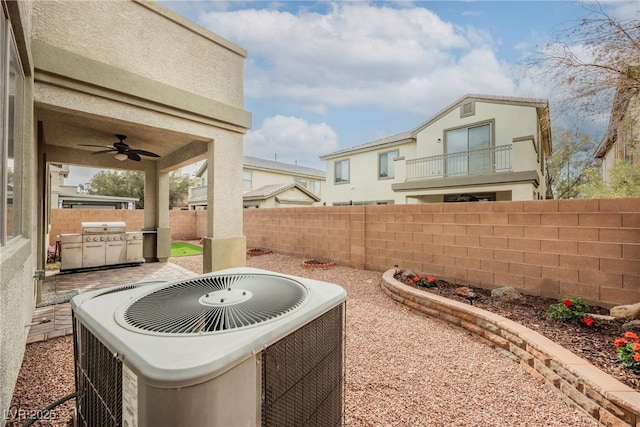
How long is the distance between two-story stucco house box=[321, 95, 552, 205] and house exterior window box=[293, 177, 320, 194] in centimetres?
952

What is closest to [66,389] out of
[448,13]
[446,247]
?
[446,247]

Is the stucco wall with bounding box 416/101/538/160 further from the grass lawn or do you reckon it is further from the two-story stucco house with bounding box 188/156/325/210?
the grass lawn

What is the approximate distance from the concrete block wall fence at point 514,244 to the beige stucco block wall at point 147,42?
418cm

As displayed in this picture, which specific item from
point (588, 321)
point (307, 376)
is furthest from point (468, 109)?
point (307, 376)

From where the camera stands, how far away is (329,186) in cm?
1775

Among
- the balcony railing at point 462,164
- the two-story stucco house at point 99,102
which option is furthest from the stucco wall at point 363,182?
the two-story stucco house at point 99,102

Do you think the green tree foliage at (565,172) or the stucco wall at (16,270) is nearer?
the stucco wall at (16,270)

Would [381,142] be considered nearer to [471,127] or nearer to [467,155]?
[471,127]

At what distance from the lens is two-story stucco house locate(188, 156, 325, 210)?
18172mm

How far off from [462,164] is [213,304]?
12.6 m

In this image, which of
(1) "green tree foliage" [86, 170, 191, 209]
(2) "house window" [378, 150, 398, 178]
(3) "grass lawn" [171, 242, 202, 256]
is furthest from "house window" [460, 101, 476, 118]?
(1) "green tree foliage" [86, 170, 191, 209]

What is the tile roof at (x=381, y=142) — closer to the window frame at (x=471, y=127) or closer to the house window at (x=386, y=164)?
the house window at (x=386, y=164)

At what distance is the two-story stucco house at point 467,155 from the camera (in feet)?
33.2

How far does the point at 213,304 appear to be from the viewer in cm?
144
